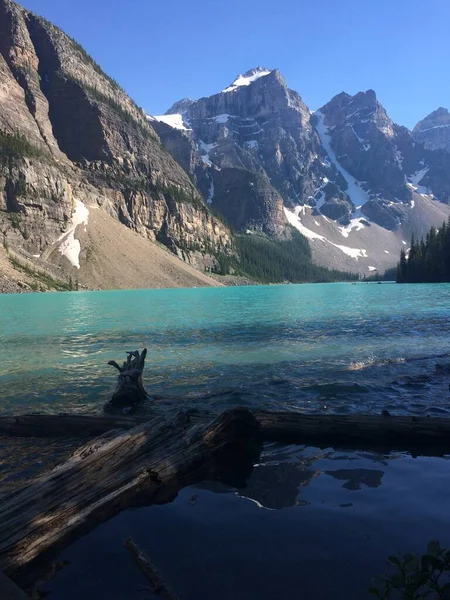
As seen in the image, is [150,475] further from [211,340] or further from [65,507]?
[211,340]

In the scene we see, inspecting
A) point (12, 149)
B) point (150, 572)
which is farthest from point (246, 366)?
point (12, 149)

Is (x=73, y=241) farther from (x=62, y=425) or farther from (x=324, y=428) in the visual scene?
(x=324, y=428)

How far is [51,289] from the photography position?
452ft

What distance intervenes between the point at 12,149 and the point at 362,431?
210 m

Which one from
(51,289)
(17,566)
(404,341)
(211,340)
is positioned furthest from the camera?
(51,289)

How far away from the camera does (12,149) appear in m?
185

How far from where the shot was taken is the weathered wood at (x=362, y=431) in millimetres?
9734

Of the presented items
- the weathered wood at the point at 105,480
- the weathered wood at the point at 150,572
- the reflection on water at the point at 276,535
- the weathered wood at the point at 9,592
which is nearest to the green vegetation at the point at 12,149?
the weathered wood at the point at 105,480

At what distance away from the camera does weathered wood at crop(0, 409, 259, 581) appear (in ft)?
18.5

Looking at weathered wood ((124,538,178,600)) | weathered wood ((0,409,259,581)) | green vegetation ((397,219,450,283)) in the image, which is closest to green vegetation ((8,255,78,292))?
green vegetation ((397,219,450,283))

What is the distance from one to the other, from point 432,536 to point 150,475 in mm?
4399

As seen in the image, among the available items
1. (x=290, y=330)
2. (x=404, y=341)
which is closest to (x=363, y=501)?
(x=404, y=341)

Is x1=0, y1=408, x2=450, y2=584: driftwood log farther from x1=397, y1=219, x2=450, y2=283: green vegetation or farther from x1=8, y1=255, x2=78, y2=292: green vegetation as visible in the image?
x1=397, y1=219, x2=450, y2=283: green vegetation

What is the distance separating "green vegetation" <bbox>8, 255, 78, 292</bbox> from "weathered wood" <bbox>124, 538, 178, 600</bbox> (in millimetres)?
137837
